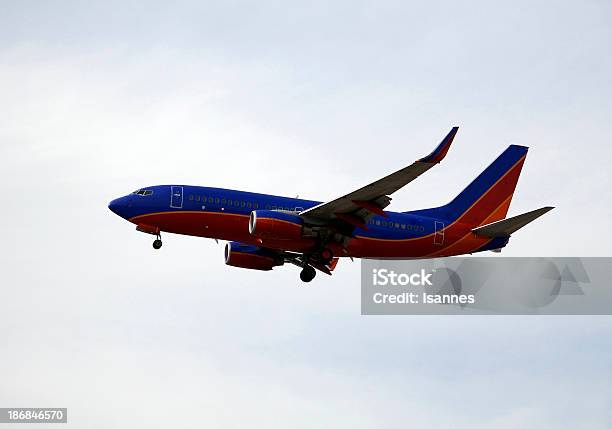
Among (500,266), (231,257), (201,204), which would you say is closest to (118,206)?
(201,204)

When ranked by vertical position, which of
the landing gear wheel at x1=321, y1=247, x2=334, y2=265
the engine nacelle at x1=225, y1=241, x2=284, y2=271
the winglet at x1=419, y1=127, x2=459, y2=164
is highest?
the winglet at x1=419, y1=127, x2=459, y2=164

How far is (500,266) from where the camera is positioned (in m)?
64.9

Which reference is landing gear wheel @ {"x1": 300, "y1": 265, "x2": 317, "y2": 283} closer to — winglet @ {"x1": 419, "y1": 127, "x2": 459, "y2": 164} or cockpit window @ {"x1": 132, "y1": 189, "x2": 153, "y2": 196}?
cockpit window @ {"x1": 132, "y1": 189, "x2": 153, "y2": 196}

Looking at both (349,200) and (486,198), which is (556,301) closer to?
(486,198)

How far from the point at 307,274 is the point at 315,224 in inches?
186

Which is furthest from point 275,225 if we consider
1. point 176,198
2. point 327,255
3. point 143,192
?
point 143,192

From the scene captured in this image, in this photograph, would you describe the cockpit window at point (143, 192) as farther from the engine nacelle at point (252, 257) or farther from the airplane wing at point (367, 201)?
the airplane wing at point (367, 201)

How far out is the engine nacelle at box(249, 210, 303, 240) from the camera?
5619 cm

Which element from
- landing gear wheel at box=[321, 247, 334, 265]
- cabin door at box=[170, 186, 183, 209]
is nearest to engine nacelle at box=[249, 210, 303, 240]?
landing gear wheel at box=[321, 247, 334, 265]

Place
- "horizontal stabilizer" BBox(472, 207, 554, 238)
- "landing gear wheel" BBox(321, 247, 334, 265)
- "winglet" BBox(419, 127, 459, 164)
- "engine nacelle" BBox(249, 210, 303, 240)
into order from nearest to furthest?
"winglet" BBox(419, 127, 459, 164) → "engine nacelle" BBox(249, 210, 303, 240) → "horizontal stabilizer" BBox(472, 207, 554, 238) → "landing gear wheel" BBox(321, 247, 334, 265)

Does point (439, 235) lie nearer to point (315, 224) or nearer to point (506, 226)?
point (506, 226)

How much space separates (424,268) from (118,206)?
56.7 feet

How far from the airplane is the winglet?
1320 millimetres

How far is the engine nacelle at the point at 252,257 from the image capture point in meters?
64.2
